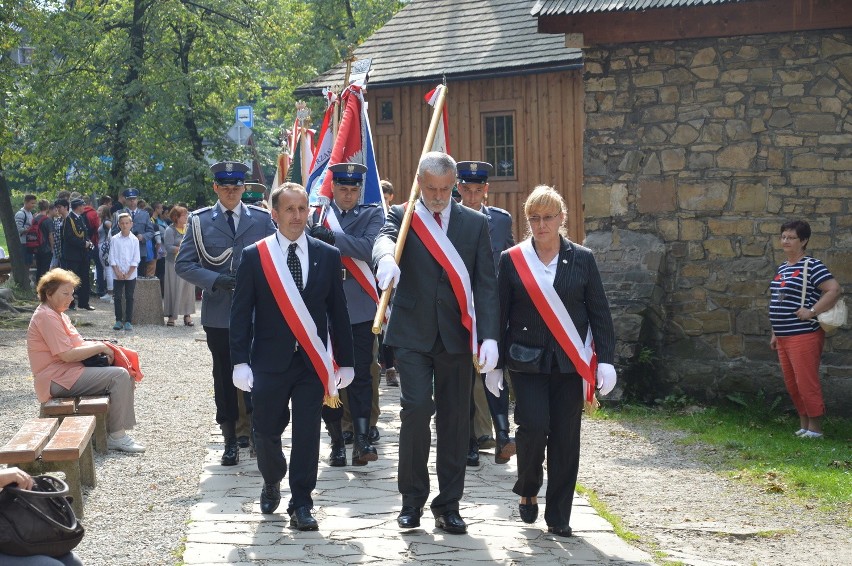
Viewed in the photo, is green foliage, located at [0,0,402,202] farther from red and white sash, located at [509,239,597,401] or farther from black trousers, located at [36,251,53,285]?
red and white sash, located at [509,239,597,401]

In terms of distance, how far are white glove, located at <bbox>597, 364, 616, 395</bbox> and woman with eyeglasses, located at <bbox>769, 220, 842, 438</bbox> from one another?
459cm

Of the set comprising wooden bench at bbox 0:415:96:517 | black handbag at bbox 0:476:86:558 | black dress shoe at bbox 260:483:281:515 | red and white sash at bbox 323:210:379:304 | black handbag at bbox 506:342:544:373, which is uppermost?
red and white sash at bbox 323:210:379:304

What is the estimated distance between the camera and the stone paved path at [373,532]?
6301mm

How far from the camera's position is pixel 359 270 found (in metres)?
9.17

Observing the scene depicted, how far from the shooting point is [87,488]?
8094 millimetres

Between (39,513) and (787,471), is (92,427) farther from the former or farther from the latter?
(787,471)

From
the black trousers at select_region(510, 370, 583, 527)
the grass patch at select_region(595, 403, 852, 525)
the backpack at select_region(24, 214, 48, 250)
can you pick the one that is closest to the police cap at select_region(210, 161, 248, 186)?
the black trousers at select_region(510, 370, 583, 527)

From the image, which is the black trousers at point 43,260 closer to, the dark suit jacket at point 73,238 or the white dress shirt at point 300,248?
the dark suit jacket at point 73,238

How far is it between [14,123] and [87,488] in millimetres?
14400

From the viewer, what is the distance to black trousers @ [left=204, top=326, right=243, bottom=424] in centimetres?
880

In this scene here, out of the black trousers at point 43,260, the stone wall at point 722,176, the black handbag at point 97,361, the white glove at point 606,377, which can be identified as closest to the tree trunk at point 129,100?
the black trousers at point 43,260

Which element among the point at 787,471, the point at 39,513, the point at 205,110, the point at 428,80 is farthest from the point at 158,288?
the point at 39,513

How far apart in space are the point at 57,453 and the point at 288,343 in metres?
1.53

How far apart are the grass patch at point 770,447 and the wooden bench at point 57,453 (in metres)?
4.44
